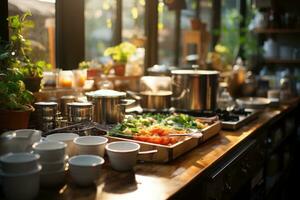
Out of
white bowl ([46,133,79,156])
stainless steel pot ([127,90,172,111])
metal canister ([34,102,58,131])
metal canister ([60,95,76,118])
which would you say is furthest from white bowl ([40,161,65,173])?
stainless steel pot ([127,90,172,111])

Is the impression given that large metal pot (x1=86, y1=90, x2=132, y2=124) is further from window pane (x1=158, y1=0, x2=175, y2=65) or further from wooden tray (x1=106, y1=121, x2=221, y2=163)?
window pane (x1=158, y1=0, x2=175, y2=65)

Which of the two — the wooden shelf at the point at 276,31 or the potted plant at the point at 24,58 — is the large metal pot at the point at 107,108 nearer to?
the potted plant at the point at 24,58

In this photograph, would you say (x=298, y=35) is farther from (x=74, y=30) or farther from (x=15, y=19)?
(x=15, y=19)

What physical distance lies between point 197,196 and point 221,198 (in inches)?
10.6

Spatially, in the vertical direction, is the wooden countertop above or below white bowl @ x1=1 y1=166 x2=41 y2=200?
below

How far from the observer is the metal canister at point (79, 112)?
1.91m

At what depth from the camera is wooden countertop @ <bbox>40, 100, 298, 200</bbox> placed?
4.17 feet

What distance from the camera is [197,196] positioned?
5.32 feet

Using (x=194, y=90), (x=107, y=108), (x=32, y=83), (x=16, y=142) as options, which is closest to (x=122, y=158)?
(x=16, y=142)

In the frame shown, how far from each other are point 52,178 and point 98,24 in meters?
2.38

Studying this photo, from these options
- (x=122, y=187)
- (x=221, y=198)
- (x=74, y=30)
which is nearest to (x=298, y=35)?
(x=74, y=30)

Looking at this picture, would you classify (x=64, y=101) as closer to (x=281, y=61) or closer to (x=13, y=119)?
(x=13, y=119)

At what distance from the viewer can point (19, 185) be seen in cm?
116

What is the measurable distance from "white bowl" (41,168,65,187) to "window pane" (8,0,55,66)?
3.93ft
